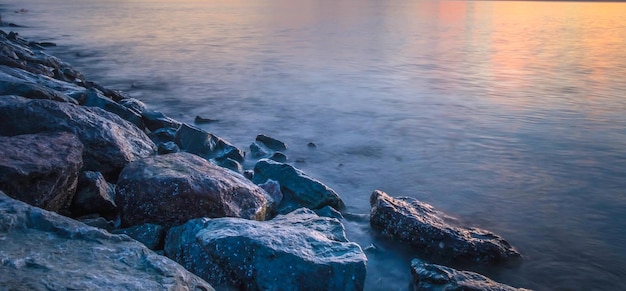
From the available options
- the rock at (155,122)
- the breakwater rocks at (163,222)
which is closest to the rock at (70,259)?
the breakwater rocks at (163,222)

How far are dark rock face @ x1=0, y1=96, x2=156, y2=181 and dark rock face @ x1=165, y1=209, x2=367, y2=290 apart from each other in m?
1.54

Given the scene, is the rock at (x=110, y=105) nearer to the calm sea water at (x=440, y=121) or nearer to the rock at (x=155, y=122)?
the rock at (x=155, y=122)

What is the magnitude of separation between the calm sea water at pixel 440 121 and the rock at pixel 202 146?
2.84ft

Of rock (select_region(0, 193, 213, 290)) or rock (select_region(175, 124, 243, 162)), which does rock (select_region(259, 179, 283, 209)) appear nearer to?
rock (select_region(175, 124, 243, 162))

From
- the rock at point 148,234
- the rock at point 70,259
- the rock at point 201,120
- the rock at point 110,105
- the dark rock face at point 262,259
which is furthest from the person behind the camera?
the rock at point 201,120

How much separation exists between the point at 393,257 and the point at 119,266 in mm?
2408

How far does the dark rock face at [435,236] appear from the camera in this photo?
4.23 meters

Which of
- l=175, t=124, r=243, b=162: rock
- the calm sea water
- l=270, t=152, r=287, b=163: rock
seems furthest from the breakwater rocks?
l=270, t=152, r=287, b=163: rock

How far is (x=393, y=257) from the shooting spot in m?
4.27

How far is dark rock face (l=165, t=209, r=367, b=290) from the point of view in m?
3.20

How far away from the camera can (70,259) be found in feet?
7.87

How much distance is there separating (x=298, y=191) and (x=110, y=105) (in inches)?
125

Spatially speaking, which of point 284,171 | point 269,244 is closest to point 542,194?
point 284,171

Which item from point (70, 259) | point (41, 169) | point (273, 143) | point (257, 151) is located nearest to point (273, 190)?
point (257, 151)
